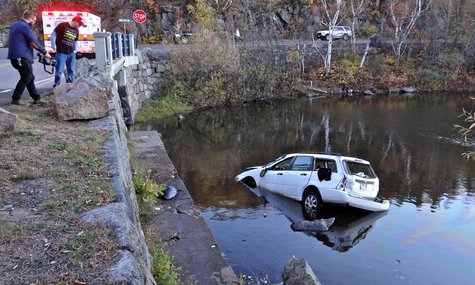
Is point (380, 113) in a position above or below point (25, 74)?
below

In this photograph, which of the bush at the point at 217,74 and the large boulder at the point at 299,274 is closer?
the large boulder at the point at 299,274

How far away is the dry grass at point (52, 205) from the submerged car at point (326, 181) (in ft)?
25.0

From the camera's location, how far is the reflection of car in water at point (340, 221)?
12.2 metres

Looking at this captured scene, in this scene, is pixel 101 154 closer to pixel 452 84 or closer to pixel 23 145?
pixel 23 145

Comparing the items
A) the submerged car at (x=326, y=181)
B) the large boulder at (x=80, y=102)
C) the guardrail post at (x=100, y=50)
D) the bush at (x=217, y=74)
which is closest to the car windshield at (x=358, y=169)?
the submerged car at (x=326, y=181)

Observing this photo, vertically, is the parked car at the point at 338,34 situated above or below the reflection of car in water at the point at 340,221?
above

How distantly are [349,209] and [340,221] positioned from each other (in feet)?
2.42

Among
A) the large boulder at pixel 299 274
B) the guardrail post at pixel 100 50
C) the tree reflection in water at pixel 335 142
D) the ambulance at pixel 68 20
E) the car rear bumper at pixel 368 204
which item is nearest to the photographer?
the large boulder at pixel 299 274

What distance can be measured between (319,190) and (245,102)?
21953 millimetres

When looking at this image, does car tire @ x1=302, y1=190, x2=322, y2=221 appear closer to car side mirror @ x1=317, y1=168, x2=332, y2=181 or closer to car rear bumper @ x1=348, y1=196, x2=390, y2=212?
car side mirror @ x1=317, y1=168, x2=332, y2=181

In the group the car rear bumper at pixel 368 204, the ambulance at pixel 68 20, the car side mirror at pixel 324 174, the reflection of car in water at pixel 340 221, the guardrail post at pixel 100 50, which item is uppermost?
the ambulance at pixel 68 20

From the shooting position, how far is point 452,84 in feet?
146

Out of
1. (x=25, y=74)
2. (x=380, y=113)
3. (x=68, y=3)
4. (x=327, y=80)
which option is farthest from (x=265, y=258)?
(x=68, y=3)

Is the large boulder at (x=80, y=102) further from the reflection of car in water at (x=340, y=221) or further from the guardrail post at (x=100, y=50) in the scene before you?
the reflection of car in water at (x=340, y=221)
